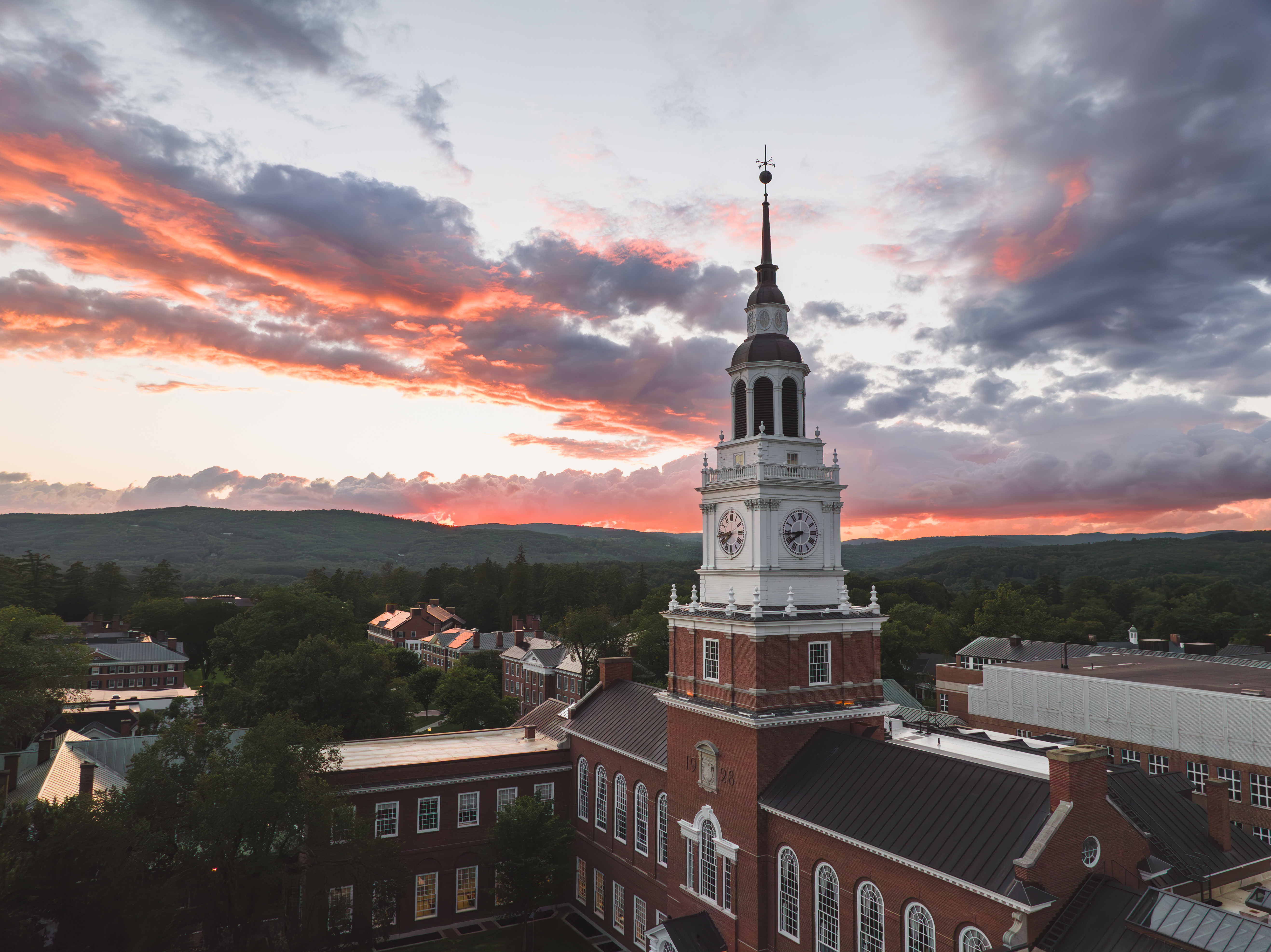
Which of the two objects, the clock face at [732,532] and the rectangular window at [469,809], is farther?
the rectangular window at [469,809]

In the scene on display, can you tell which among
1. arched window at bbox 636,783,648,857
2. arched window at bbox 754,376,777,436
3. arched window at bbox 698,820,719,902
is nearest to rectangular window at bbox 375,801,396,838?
arched window at bbox 636,783,648,857

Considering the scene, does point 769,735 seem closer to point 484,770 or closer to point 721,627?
point 721,627

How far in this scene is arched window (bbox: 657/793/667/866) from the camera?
116 ft

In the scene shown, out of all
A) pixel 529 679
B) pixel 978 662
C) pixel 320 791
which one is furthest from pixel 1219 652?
pixel 320 791

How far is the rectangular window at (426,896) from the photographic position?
3925cm

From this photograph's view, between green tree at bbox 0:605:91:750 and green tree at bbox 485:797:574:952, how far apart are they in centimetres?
4276

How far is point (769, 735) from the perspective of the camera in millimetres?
29016

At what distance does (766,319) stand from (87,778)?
41995 millimetres

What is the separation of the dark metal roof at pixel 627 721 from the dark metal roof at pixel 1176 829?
19580mm

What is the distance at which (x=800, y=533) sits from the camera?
31.7 m

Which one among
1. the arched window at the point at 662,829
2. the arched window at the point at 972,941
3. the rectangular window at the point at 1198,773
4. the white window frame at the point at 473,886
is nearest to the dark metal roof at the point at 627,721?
the arched window at the point at 662,829

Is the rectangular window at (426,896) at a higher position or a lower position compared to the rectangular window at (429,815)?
lower

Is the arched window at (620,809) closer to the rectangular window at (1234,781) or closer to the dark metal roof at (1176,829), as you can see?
the dark metal roof at (1176,829)

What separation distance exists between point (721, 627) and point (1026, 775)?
40.3 feet
